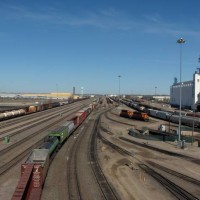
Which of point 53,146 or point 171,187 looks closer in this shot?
point 171,187

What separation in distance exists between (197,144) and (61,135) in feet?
71.7

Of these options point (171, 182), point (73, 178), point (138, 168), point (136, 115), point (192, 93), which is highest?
point (192, 93)

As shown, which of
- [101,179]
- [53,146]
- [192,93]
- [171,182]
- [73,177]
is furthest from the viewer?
[192,93]

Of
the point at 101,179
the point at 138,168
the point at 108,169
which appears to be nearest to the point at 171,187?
the point at 101,179

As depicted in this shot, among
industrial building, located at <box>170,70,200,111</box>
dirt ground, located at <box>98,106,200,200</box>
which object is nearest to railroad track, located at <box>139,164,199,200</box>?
dirt ground, located at <box>98,106,200,200</box>

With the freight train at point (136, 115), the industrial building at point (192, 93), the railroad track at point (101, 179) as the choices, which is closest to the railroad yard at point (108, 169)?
the railroad track at point (101, 179)

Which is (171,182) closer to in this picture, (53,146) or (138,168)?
(138,168)

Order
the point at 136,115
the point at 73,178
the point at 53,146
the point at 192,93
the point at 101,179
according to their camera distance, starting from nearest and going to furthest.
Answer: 1. the point at 101,179
2. the point at 73,178
3. the point at 53,146
4. the point at 136,115
5. the point at 192,93

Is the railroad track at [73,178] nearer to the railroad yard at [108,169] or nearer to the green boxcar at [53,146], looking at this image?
the railroad yard at [108,169]

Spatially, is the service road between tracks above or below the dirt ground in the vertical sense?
above

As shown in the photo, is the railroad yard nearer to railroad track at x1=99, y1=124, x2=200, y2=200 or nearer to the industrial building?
railroad track at x1=99, y1=124, x2=200, y2=200

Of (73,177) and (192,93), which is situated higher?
(192,93)

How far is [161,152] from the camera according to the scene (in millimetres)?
48812

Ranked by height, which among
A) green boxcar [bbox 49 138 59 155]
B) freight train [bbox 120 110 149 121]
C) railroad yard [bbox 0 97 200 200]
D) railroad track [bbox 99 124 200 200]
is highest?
green boxcar [bbox 49 138 59 155]
